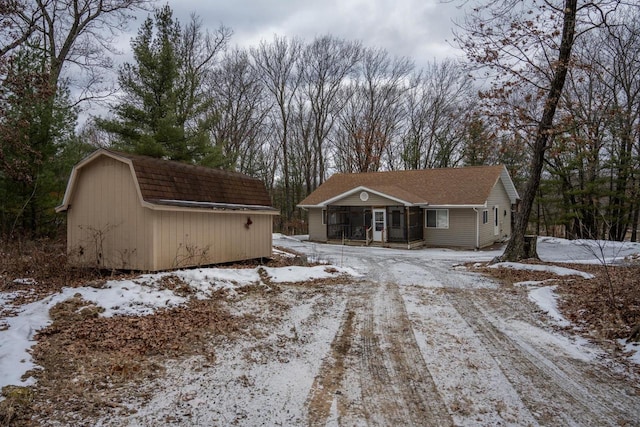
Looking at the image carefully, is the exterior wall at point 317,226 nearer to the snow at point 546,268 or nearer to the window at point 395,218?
the window at point 395,218

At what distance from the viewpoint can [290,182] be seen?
36.8m

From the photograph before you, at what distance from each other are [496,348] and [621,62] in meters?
24.0

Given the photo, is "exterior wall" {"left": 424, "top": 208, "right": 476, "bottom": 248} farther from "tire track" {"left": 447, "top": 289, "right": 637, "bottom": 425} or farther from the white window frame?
"tire track" {"left": 447, "top": 289, "right": 637, "bottom": 425}

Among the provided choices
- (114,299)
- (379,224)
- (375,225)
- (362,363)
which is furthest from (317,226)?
(362,363)

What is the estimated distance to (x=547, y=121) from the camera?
40.2 feet

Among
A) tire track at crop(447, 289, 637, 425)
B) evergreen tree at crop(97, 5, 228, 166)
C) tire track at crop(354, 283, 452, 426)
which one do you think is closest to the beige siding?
evergreen tree at crop(97, 5, 228, 166)

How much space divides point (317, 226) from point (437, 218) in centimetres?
742

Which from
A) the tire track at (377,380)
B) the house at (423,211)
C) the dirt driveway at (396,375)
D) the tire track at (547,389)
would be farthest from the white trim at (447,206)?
the tire track at (547,389)

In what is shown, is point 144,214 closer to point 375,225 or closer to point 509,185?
point 375,225

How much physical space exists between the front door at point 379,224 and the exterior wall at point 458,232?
8.54 feet

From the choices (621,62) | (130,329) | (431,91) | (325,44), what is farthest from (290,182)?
(130,329)

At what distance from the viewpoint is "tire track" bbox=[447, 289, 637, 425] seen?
128 inches

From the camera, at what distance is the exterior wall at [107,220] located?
882 centimetres

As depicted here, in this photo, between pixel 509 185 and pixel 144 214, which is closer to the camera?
pixel 144 214
